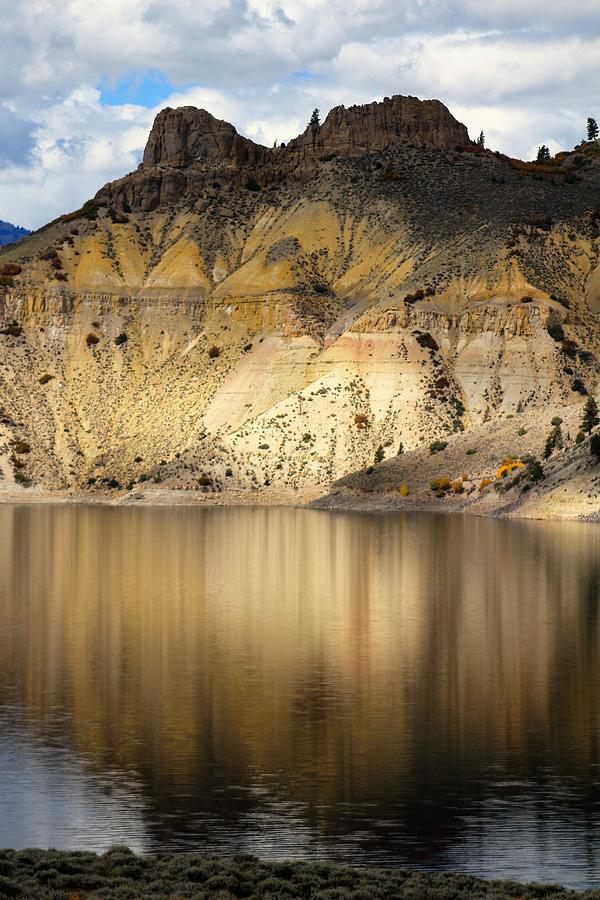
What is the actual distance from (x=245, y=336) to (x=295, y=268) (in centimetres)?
1002

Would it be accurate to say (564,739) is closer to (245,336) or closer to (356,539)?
(356,539)

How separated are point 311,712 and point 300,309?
4406 inches

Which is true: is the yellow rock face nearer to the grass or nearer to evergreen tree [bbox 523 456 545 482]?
evergreen tree [bbox 523 456 545 482]

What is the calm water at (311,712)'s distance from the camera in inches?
861

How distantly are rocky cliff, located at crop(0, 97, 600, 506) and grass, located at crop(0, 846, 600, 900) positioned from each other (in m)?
89.9

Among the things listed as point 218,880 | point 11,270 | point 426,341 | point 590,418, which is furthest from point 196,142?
point 218,880

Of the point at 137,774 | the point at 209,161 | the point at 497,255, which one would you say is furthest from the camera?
the point at 209,161

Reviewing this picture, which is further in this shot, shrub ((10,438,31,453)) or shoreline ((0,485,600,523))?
shrub ((10,438,31,453))

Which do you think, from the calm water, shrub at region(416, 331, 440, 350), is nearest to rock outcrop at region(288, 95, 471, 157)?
shrub at region(416, 331, 440, 350)

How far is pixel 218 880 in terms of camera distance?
61.6ft

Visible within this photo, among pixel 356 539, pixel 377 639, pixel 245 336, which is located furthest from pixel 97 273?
pixel 377 639

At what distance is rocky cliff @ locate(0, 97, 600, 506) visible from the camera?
12356cm

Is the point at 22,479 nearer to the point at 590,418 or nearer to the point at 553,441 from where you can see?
the point at 553,441

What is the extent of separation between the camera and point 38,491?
12450 centimetres
